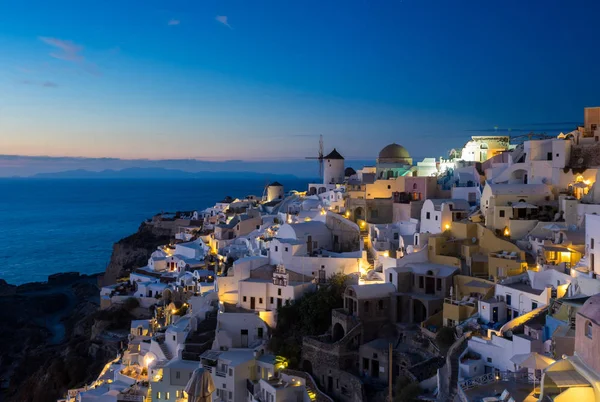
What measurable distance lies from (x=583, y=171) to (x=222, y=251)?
2038cm

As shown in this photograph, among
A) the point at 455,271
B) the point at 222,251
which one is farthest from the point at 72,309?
the point at 455,271

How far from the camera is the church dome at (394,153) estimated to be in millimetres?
39800

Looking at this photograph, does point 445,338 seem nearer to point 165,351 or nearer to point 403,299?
point 403,299

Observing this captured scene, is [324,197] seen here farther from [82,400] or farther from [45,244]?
[45,244]

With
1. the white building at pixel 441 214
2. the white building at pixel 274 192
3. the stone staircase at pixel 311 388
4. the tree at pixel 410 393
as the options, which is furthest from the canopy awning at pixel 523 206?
the white building at pixel 274 192

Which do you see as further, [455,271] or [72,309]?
[72,309]

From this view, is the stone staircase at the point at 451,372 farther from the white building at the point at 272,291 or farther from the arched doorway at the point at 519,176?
the arched doorway at the point at 519,176

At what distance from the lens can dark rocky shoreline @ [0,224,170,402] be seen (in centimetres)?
3197

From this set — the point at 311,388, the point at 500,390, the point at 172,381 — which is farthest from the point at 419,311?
the point at 172,381

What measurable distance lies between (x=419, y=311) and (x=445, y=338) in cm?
361

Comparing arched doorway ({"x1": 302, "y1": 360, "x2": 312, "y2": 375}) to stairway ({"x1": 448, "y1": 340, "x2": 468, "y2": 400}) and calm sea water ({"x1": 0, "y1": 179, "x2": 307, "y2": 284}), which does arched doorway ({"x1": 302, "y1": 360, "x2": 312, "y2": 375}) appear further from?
calm sea water ({"x1": 0, "y1": 179, "x2": 307, "y2": 284})

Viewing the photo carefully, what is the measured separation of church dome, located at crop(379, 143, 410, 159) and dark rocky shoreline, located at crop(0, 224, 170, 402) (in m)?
19.9

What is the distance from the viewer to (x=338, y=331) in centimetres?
2173

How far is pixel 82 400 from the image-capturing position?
23.0 m
